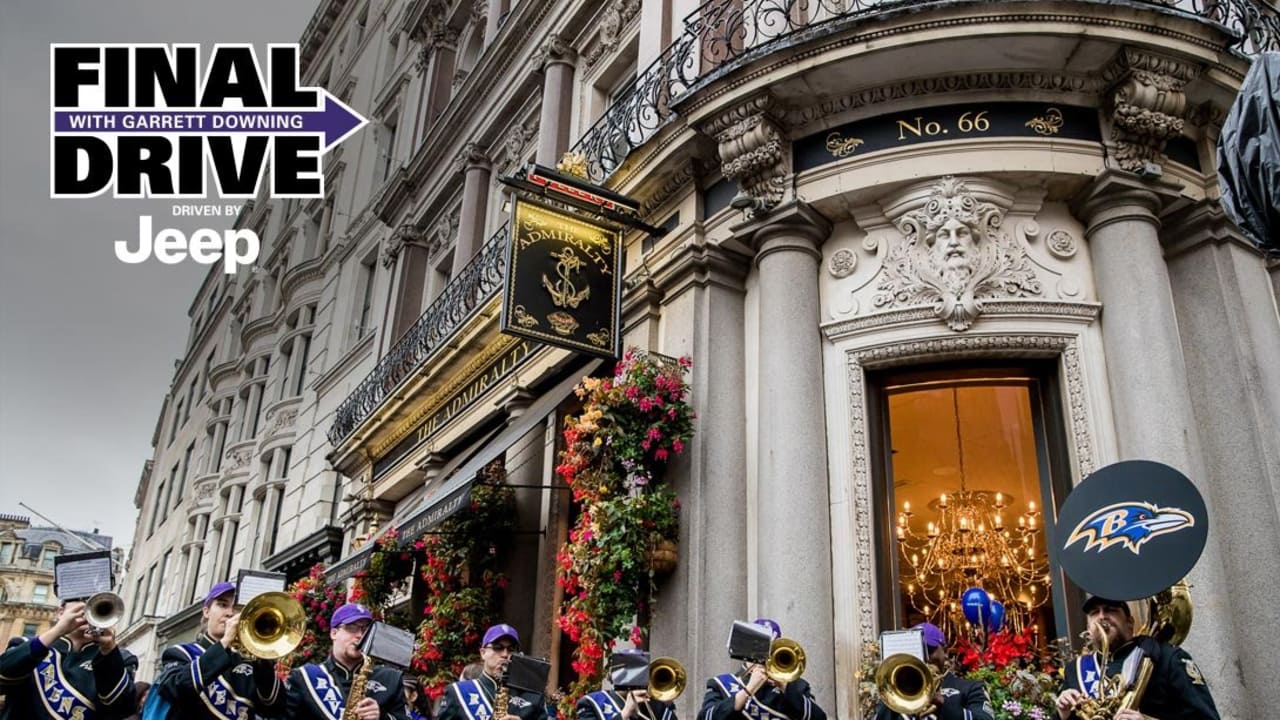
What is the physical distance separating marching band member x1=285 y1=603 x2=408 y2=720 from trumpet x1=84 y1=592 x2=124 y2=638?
1.33m

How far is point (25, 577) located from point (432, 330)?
8402 centimetres

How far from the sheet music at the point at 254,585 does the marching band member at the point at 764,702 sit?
3.07 m

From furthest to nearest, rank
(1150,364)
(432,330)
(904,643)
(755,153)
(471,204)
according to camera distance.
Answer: (471,204) → (432,330) → (755,153) → (1150,364) → (904,643)

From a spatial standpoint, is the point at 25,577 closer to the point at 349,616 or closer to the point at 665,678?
the point at 349,616

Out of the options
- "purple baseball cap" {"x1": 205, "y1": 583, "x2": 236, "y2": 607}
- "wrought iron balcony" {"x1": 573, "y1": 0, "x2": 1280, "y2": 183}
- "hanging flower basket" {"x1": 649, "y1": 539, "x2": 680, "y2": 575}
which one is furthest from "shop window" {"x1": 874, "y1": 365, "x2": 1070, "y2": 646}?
"purple baseball cap" {"x1": 205, "y1": 583, "x2": 236, "y2": 607}

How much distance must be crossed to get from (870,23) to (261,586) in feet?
23.0

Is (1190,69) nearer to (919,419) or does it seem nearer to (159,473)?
(919,419)

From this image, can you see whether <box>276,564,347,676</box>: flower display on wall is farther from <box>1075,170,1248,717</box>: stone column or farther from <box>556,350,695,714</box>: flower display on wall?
<box>1075,170,1248,717</box>: stone column

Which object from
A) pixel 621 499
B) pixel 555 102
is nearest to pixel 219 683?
pixel 621 499

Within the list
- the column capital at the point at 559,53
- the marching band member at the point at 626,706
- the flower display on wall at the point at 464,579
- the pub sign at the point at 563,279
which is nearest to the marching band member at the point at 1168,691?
the marching band member at the point at 626,706

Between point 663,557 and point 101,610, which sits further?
point 663,557

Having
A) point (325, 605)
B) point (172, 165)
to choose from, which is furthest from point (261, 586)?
point (172, 165)

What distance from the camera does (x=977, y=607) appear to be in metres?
8.41

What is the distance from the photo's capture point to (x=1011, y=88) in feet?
31.5
